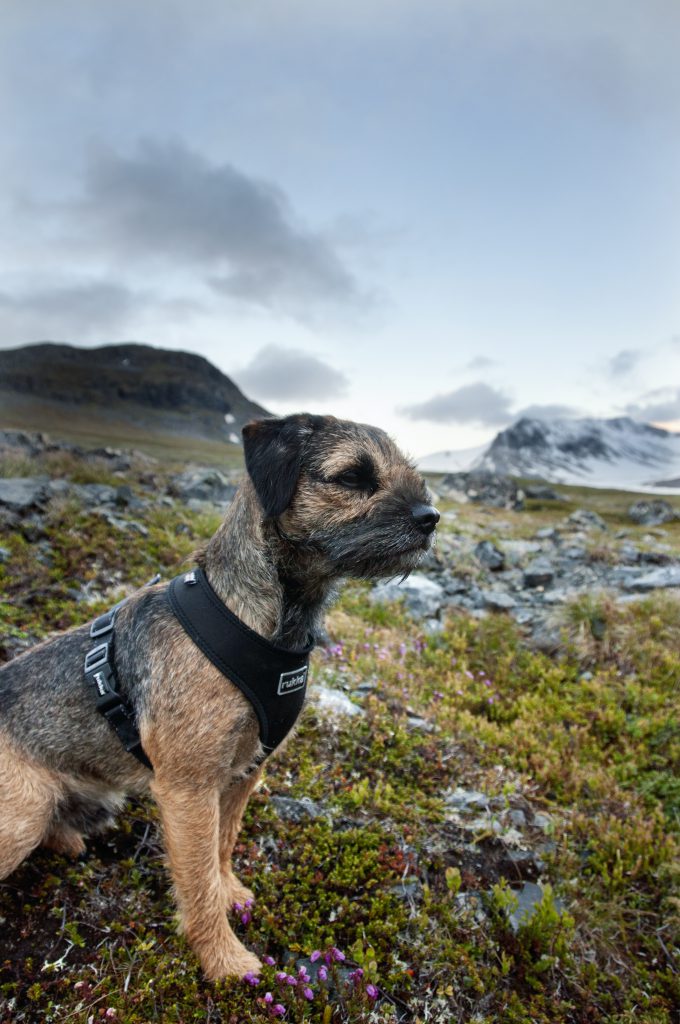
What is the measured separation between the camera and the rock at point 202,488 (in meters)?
16.4

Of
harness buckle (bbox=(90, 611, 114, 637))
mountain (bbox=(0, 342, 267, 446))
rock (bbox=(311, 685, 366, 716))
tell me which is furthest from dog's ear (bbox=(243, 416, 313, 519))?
rock (bbox=(311, 685, 366, 716))

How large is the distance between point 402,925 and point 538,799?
205 centimetres

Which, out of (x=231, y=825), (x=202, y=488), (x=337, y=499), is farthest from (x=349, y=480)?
(x=202, y=488)

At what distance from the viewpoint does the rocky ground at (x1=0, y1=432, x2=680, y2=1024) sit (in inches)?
126

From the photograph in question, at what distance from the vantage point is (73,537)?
866cm

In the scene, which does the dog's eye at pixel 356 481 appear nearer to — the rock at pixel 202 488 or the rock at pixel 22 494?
the rock at pixel 22 494

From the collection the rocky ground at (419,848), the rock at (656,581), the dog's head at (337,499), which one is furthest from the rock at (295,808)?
the rock at (656,581)

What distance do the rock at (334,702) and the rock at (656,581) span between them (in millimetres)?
7508

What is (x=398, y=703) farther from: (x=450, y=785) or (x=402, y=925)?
(x=402, y=925)

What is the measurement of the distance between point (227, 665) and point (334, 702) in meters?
2.84

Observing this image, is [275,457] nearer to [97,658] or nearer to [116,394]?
[97,658]

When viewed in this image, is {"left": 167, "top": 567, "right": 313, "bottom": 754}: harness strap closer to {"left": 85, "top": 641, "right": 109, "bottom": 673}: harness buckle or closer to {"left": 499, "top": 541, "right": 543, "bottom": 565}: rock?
{"left": 85, "top": 641, "right": 109, "bottom": 673}: harness buckle

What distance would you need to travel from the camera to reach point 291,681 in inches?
127

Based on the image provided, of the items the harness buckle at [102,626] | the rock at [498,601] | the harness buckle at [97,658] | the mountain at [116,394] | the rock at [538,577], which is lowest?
the rock at [498,601]
